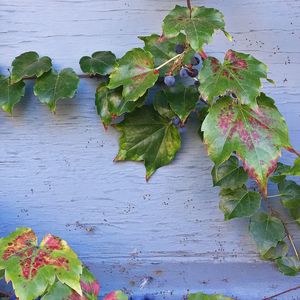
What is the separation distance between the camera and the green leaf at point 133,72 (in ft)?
3.76

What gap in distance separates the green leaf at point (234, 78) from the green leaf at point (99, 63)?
0.26 metres

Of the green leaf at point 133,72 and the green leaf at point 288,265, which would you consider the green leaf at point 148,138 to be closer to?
the green leaf at point 133,72

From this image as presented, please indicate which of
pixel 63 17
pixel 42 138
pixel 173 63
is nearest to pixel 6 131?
pixel 42 138

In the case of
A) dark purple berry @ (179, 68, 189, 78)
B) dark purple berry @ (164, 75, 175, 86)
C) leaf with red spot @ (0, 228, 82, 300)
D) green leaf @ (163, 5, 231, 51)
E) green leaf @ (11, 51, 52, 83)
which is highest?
green leaf @ (163, 5, 231, 51)

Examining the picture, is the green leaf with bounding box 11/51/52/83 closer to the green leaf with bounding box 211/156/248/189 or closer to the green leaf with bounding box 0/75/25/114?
the green leaf with bounding box 0/75/25/114

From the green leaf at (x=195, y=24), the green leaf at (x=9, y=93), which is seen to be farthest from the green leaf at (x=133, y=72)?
Result: the green leaf at (x=9, y=93)

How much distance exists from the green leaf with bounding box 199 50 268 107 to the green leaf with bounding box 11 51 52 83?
1.28ft

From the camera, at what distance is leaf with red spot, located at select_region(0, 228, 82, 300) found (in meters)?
0.98

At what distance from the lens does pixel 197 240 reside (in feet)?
4.61

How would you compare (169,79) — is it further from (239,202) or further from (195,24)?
(239,202)

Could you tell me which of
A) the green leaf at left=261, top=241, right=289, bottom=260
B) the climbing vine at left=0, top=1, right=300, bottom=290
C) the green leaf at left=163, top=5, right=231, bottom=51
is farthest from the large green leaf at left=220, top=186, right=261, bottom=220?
the green leaf at left=163, top=5, right=231, bottom=51

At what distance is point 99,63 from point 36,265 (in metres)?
0.50

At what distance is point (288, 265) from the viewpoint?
134 cm

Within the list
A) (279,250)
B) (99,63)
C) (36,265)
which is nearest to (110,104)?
(99,63)
